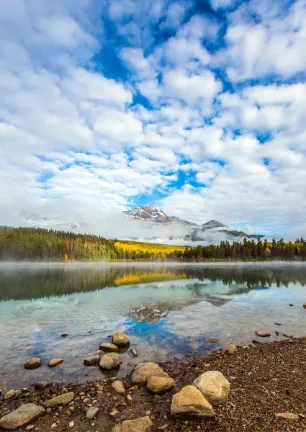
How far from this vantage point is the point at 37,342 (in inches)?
808

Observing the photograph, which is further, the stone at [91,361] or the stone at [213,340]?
the stone at [213,340]

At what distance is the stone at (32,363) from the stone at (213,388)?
34.9 ft

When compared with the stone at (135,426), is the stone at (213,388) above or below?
above

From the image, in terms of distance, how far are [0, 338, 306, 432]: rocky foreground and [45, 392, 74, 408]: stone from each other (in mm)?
40

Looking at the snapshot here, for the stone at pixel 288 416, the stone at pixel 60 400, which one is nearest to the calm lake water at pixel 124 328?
the stone at pixel 60 400

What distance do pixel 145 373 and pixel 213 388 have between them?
14.8 feet

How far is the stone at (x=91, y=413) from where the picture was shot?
10.2 m

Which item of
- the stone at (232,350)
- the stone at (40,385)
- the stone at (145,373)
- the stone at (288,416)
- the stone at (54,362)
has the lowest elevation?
the stone at (54,362)

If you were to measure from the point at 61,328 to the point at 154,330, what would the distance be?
9539 mm

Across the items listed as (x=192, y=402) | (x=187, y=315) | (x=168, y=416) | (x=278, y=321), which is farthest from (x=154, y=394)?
(x=278, y=321)

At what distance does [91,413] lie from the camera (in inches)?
409

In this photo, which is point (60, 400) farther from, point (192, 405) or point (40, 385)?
point (192, 405)

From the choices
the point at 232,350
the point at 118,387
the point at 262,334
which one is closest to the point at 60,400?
the point at 118,387

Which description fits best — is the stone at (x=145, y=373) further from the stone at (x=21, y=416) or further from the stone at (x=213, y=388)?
the stone at (x=21, y=416)
